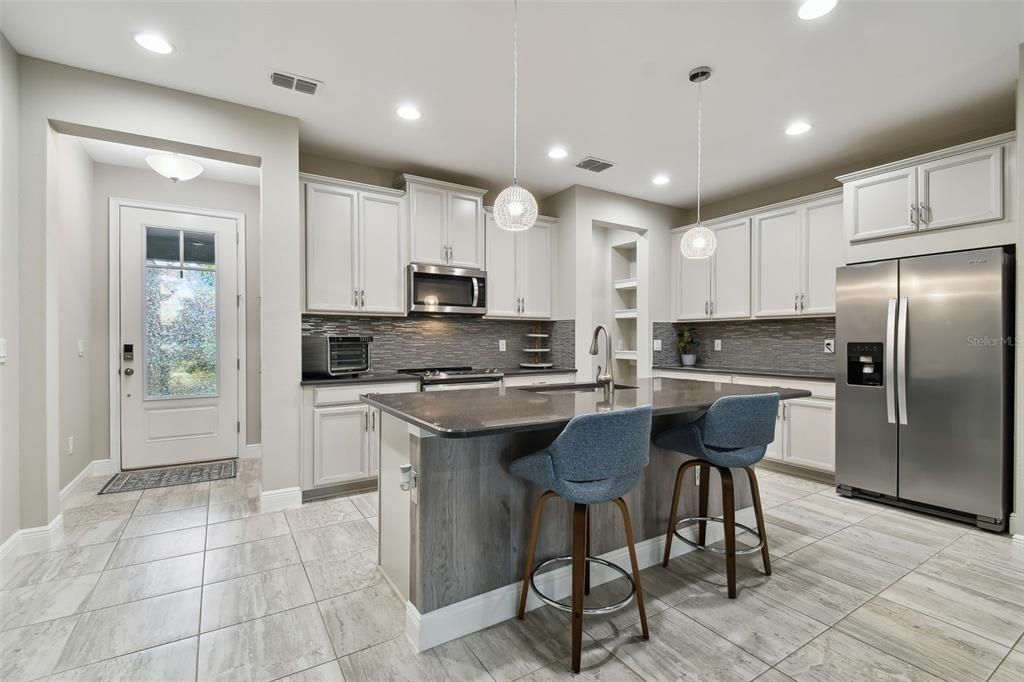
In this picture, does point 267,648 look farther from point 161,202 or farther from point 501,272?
point 161,202

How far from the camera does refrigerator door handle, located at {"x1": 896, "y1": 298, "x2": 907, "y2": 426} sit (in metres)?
3.21

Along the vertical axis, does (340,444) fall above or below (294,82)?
below

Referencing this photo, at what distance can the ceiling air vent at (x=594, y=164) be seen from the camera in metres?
4.05

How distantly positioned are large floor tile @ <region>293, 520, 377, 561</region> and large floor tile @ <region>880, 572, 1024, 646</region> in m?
2.68

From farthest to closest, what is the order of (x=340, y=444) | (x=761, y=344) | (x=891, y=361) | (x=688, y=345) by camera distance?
(x=688, y=345) < (x=761, y=344) < (x=340, y=444) < (x=891, y=361)

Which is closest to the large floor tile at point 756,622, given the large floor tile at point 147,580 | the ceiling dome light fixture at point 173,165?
the large floor tile at point 147,580

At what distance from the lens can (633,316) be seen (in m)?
5.33

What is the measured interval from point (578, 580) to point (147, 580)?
2.14 m

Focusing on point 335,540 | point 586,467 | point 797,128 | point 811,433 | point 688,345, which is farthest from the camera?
point 688,345

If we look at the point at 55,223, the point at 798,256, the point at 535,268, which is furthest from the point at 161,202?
the point at 798,256

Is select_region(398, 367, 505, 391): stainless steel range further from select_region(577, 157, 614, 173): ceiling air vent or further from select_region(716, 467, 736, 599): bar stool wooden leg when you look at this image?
select_region(716, 467, 736, 599): bar stool wooden leg

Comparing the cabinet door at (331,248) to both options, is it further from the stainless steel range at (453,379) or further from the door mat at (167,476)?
the door mat at (167,476)

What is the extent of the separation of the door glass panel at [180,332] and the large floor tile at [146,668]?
307 cm

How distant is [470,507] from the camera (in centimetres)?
193
